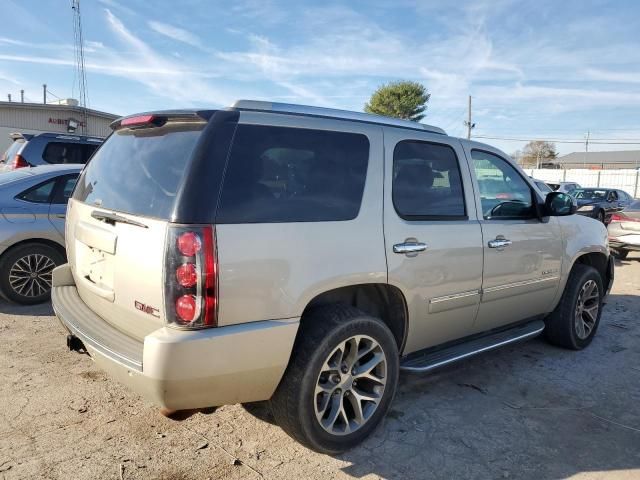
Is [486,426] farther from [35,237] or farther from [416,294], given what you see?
[35,237]

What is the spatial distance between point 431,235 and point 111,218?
1.96 meters

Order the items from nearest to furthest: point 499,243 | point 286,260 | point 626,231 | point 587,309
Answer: point 286,260 < point 499,243 < point 587,309 < point 626,231

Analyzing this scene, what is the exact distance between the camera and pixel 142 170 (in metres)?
2.87

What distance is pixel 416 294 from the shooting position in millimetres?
3289

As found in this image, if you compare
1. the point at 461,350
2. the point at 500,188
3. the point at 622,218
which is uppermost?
the point at 500,188

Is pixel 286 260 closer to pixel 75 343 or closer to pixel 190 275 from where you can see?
pixel 190 275

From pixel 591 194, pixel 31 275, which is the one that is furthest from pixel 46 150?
pixel 591 194

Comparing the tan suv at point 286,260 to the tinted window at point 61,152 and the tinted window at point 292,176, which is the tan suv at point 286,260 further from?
the tinted window at point 61,152

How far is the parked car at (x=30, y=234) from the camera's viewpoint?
5.53 metres

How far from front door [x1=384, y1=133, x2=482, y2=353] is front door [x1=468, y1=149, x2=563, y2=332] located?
0.49ft

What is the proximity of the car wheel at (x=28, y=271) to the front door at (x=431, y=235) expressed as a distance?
14.0 feet

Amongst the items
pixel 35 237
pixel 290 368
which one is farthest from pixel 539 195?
pixel 35 237

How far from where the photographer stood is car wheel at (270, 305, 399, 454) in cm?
276

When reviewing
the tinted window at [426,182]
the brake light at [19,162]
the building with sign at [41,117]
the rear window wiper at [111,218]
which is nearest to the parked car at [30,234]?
the rear window wiper at [111,218]
